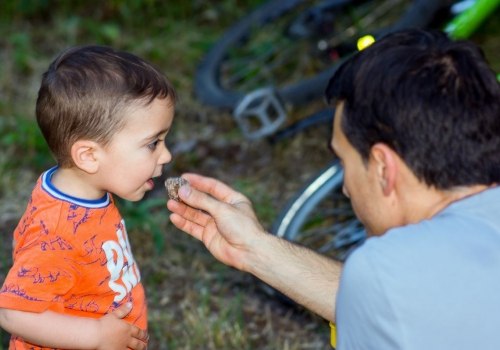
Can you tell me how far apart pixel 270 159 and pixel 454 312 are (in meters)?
2.84

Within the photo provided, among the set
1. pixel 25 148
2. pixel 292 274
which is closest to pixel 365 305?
pixel 292 274

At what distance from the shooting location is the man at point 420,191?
5.21ft

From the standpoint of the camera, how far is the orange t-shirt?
73.2 inches

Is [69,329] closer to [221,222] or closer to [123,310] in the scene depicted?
[123,310]

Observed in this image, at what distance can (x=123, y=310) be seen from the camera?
204 cm

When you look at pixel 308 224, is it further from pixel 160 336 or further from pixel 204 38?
pixel 204 38

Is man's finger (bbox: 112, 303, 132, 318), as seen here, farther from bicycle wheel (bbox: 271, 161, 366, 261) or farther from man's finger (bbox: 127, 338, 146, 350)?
bicycle wheel (bbox: 271, 161, 366, 261)

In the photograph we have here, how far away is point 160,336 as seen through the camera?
310 cm

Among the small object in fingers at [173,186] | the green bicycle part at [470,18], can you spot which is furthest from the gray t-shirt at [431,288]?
the green bicycle part at [470,18]

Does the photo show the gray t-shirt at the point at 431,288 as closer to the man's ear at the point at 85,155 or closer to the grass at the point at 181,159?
the man's ear at the point at 85,155

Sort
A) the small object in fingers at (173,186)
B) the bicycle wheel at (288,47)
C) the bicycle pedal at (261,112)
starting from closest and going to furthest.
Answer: the small object in fingers at (173,186)
the bicycle pedal at (261,112)
the bicycle wheel at (288,47)

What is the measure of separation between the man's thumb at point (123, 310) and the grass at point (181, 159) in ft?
3.49

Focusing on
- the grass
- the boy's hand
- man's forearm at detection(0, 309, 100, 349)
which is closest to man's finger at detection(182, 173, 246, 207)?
the boy's hand

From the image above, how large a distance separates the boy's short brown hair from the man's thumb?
394 mm
